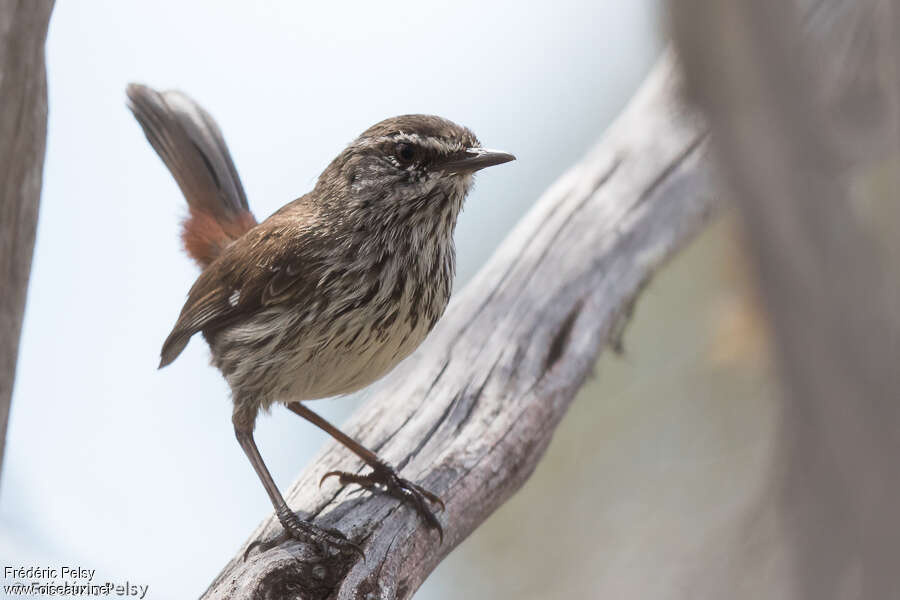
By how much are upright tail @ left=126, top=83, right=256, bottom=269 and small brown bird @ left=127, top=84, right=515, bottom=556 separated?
509 millimetres

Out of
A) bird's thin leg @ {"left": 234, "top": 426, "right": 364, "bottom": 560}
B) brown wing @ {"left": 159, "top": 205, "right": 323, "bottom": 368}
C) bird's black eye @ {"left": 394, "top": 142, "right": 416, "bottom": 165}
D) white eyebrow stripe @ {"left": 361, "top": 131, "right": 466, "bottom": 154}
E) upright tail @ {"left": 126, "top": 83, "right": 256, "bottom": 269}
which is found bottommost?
bird's thin leg @ {"left": 234, "top": 426, "right": 364, "bottom": 560}

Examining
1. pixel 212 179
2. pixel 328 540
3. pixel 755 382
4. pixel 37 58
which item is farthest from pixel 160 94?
pixel 755 382

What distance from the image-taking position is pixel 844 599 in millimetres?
2152

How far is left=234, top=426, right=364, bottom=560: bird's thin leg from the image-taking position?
10.4ft

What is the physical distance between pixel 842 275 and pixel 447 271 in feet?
5.89

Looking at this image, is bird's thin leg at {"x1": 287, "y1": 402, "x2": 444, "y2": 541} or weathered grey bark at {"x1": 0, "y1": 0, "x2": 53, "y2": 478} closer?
weathered grey bark at {"x1": 0, "y1": 0, "x2": 53, "y2": 478}

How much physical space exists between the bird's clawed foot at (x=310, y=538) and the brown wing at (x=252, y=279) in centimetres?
81

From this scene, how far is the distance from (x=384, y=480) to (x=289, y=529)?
51 centimetres

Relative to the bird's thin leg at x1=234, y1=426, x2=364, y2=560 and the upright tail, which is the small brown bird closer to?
the bird's thin leg at x1=234, y1=426, x2=364, y2=560

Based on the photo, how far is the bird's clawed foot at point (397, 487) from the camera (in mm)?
3582

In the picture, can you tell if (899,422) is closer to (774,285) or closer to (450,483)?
(774,285)

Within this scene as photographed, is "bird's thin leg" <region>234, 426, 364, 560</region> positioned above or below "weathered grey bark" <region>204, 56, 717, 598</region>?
below

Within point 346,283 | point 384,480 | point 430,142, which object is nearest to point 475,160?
point 430,142

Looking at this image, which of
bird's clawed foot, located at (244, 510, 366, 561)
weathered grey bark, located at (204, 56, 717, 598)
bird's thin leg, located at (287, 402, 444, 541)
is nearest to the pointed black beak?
weathered grey bark, located at (204, 56, 717, 598)
